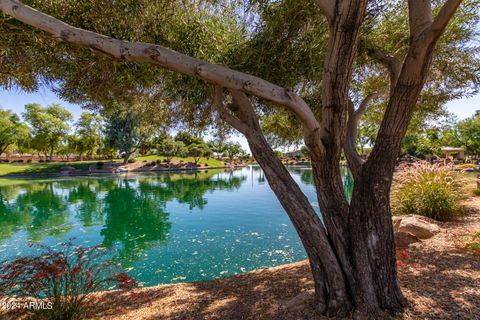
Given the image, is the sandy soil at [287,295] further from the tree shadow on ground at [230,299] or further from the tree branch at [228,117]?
the tree branch at [228,117]

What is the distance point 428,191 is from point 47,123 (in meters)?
49.4

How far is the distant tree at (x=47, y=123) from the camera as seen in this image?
39.1 m

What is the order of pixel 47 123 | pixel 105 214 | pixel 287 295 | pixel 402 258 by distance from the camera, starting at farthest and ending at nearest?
1. pixel 47 123
2. pixel 105 214
3. pixel 402 258
4. pixel 287 295

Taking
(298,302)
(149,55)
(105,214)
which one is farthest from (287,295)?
(105,214)

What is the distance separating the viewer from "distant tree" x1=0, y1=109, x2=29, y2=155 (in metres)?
36.6

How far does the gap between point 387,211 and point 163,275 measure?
4971 mm

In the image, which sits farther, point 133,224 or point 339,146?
point 133,224

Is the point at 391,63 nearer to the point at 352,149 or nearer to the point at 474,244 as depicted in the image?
the point at 352,149

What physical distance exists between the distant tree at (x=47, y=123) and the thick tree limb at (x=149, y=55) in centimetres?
4763

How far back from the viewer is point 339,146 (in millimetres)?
2506

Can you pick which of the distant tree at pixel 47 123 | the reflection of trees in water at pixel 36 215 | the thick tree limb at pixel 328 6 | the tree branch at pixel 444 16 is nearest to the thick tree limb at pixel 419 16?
the tree branch at pixel 444 16

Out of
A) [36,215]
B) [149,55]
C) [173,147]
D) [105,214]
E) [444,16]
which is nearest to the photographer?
[444,16]

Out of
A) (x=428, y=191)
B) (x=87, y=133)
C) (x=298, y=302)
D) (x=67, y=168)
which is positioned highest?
(x=87, y=133)

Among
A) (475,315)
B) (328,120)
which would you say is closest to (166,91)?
(328,120)
